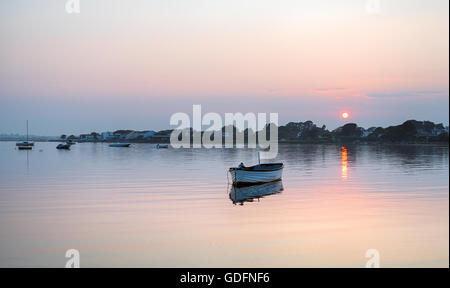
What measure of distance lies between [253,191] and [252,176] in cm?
269

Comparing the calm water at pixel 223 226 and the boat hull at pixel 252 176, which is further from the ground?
the boat hull at pixel 252 176

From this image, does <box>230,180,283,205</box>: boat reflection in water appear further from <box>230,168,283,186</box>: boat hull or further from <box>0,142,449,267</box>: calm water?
<box>230,168,283,186</box>: boat hull

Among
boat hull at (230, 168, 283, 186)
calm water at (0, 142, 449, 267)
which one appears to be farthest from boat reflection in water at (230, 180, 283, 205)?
boat hull at (230, 168, 283, 186)

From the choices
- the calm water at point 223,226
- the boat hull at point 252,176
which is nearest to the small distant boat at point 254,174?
the boat hull at point 252,176

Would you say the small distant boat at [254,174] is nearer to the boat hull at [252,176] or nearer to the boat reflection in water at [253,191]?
the boat hull at [252,176]

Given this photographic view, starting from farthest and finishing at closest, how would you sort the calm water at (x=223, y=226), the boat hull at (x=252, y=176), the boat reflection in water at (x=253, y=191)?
the boat hull at (x=252, y=176) → the boat reflection in water at (x=253, y=191) → the calm water at (x=223, y=226)

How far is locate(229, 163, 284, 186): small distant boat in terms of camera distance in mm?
42344

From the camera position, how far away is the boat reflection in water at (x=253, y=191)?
1400 inches
